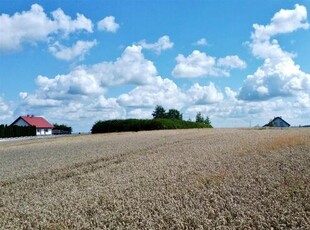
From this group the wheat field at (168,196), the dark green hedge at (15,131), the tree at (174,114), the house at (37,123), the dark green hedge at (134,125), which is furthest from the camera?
the tree at (174,114)

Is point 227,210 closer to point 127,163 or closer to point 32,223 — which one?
point 32,223

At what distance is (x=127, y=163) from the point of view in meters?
20.0

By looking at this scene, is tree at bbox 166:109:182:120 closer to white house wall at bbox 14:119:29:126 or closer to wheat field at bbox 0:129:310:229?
white house wall at bbox 14:119:29:126

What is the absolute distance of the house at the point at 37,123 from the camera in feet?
369

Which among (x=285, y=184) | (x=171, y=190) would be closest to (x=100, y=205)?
(x=171, y=190)

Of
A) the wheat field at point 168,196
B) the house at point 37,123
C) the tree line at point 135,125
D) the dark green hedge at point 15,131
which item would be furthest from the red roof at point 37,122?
the wheat field at point 168,196

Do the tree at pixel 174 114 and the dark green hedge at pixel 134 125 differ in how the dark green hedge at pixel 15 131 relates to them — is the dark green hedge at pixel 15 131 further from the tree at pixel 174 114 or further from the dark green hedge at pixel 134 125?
the tree at pixel 174 114

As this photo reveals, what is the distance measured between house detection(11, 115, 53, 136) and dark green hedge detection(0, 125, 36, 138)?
25.6m

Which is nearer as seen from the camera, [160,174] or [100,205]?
[100,205]

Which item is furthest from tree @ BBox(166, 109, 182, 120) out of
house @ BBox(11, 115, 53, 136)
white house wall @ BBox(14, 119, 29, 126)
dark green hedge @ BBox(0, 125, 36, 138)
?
dark green hedge @ BBox(0, 125, 36, 138)

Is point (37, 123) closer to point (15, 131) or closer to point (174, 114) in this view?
point (15, 131)

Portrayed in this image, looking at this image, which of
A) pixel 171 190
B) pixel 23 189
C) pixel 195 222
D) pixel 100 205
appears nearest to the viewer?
pixel 195 222

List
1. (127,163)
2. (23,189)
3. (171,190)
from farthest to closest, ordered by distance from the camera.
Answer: (127,163)
(23,189)
(171,190)

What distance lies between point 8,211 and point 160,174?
5.91m
